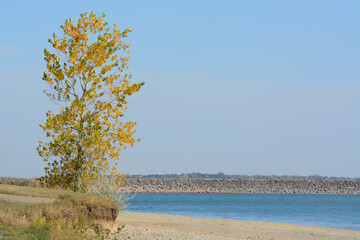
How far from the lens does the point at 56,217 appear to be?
50.1 feet

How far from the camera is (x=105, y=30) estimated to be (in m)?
24.8

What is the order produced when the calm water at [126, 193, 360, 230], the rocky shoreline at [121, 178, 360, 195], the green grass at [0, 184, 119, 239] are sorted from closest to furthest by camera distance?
the green grass at [0, 184, 119, 239] → the calm water at [126, 193, 360, 230] → the rocky shoreline at [121, 178, 360, 195]

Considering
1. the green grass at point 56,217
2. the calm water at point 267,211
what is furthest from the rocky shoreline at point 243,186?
the green grass at point 56,217

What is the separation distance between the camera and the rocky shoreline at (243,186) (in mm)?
105750

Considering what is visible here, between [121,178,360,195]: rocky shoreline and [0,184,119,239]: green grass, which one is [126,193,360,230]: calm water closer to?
[0,184,119,239]: green grass

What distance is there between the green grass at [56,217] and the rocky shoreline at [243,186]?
84577 millimetres

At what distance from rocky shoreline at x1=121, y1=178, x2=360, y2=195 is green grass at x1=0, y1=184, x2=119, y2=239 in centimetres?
8458

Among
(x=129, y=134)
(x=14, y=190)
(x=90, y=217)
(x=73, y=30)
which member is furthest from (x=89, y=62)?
(x=90, y=217)

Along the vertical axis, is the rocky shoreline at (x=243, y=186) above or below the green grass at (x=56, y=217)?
above

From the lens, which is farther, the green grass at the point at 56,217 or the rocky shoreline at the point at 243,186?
the rocky shoreline at the point at 243,186

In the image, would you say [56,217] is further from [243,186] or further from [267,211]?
[243,186]

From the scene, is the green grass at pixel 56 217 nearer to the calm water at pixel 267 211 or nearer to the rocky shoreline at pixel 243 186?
the calm water at pixel 267 211

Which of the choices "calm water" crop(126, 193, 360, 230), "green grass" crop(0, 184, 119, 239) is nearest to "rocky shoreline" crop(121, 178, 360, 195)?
"calm water" crop(126, 193, 360, 230)

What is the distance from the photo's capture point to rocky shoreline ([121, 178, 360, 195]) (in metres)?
106
